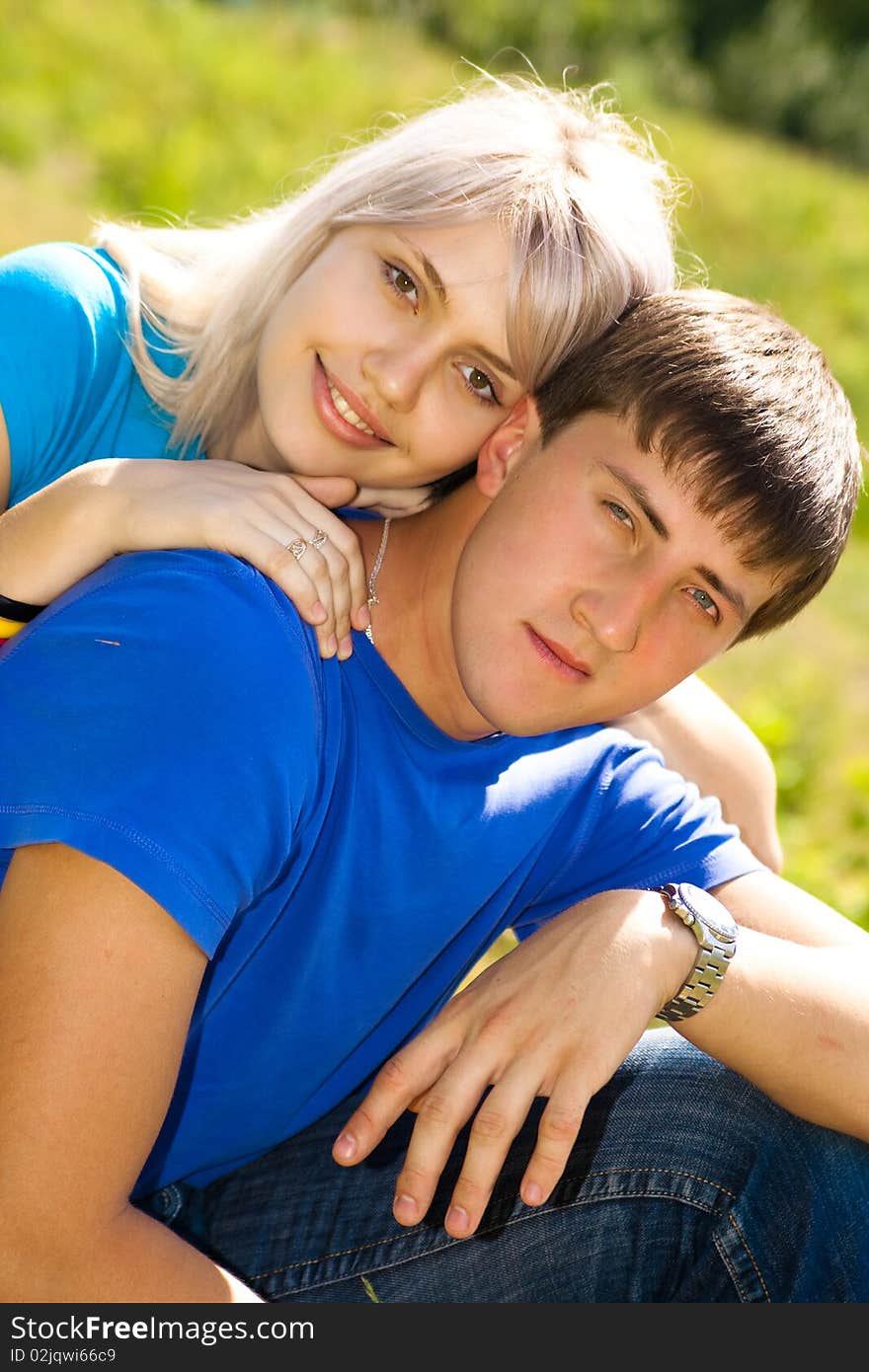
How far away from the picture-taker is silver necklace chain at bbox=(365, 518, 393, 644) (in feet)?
7.19

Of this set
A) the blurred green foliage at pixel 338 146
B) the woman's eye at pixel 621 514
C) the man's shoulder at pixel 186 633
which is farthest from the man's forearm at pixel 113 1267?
the blurred green foliage at pixel 338 146

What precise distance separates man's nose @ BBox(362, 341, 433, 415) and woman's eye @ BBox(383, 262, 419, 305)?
11cm

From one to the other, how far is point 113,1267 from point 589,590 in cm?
113

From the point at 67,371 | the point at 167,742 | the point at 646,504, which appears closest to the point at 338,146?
the point at 67,371

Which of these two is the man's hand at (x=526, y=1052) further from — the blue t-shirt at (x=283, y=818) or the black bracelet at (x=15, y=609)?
the black bracelet at (x=15, y=609)

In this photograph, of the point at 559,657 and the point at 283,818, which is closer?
the point at 283,818

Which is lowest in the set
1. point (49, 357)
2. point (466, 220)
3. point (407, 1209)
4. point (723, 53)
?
point (723, 53)

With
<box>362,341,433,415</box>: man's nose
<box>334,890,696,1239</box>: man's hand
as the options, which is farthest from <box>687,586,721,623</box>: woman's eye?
<box>362,341,433,415</box>: man's nose

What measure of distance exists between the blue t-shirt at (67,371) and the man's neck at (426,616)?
31.0 inches

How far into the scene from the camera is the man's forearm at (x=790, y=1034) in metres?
2.18

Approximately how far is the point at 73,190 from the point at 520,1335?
7249mm

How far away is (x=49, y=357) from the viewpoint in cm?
280

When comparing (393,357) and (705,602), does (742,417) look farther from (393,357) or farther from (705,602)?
(393,357)

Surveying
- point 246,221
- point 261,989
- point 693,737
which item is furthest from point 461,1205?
point 246,221
